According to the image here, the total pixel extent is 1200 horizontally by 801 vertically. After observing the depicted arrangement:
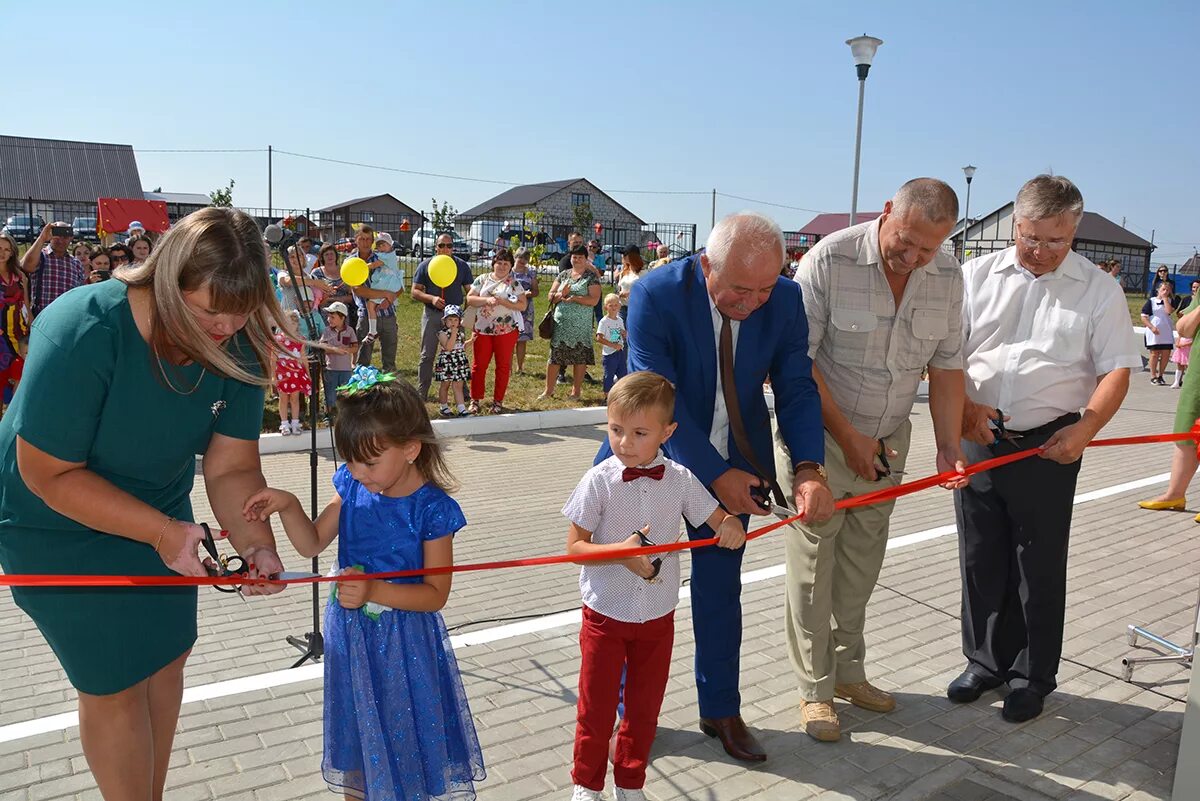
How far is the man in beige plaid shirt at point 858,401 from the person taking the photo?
12.8ft

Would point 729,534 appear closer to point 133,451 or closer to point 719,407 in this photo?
point 719,407

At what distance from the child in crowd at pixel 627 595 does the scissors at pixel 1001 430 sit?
1.48 meters

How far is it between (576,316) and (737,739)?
890 cm

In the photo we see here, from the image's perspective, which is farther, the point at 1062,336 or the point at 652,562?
the point at 1062,336

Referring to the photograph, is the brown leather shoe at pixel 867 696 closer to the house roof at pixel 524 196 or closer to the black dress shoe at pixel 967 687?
the black dress shoe at pixel 967 687

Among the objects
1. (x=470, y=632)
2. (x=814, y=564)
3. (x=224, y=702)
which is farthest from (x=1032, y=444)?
(x=224, y=702)

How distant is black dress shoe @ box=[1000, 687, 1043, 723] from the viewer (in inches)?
164

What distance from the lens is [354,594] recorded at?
8.95ft

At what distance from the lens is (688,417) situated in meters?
3.53

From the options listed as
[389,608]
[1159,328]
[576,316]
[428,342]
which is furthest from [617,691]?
[1159,328]

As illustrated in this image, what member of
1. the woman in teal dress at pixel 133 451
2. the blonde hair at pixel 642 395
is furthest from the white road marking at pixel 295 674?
the blonde hair at pixel 642 395

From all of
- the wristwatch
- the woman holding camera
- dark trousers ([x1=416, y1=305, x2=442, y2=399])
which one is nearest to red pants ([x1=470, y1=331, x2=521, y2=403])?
dark trousers ([x1=416, y1=305, x2=442, y2=399])

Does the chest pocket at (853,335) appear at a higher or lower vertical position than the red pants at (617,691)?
higher

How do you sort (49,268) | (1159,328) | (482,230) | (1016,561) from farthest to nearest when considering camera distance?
(482,230)
(1159,328)
(49,268)
(1016,561)
